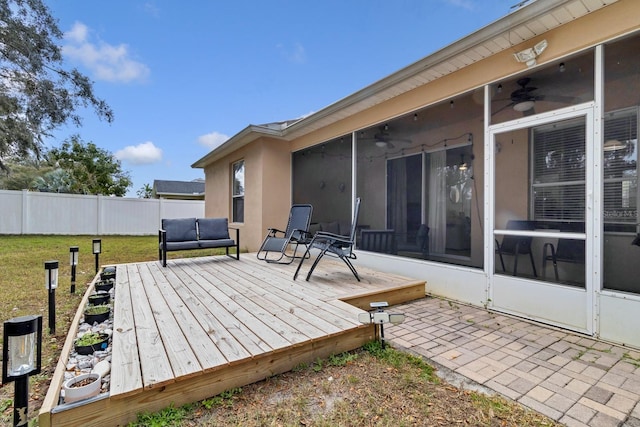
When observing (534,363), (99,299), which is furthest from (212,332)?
(534,363)

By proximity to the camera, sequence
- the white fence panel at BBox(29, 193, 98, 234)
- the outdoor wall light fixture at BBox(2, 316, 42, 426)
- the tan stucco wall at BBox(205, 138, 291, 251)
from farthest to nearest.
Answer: the white fence panel at BBox(29, 193, 98, 234)
the tan stucco wall at BBox(205, 138, 291, 251)
the outdoor wall light fixture at BBox(2, 316, 42, 426)

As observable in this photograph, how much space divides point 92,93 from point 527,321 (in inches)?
438

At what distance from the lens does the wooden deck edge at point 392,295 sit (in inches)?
130

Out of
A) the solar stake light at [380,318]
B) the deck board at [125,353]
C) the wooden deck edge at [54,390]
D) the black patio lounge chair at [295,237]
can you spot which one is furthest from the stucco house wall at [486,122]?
the wooden deck edge at [54,390]

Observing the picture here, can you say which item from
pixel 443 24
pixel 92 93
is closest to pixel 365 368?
pixel 443 24

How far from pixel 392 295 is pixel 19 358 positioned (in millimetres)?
3124

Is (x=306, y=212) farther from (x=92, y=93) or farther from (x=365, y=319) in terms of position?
(x=92, y=93)

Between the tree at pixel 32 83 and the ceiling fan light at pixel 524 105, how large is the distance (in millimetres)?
10262

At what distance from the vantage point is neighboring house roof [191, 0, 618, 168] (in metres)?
2.62

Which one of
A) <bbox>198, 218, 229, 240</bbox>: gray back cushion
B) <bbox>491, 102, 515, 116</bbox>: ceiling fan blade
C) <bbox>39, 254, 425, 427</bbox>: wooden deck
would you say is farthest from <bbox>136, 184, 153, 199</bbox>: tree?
<bbox>491, 102, 515, 116</bbox>: ceiling fan blade

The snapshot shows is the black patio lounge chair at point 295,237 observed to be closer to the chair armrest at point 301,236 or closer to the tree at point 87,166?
the chair armrest at point 301,236

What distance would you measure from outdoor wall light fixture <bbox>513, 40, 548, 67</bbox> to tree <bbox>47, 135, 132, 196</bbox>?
68.6 feet

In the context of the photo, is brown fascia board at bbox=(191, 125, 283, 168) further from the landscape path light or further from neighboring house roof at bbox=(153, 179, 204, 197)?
neighboring house roof at bbox=(153, 179, 204, 197)

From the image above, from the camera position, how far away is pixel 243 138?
276 inches
